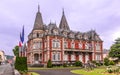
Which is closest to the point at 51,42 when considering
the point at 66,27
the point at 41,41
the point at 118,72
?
the point at 41,41

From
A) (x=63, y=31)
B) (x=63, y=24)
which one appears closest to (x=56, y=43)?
(x=63, y=31)

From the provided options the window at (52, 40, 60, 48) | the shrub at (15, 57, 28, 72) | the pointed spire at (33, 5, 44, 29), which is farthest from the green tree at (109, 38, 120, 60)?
the shrub at (15, 57, 28, 72)

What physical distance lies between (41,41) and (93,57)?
19.5m

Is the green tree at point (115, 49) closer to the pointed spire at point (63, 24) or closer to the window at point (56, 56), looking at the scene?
the window at point (56, 56)

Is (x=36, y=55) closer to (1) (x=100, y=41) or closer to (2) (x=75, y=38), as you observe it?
(2) (x=75, y=38)

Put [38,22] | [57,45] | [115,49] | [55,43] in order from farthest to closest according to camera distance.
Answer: [38,22] < [57,45] < [55,43] < [115,49]

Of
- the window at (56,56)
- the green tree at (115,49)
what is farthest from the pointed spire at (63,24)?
the green tree at (115,49)

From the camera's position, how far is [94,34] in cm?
7988

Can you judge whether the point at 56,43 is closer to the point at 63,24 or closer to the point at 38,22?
the point at 38,22

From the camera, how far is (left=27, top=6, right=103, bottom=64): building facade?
217ft

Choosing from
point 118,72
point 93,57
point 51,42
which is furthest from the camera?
point 93,57

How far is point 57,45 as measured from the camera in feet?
220

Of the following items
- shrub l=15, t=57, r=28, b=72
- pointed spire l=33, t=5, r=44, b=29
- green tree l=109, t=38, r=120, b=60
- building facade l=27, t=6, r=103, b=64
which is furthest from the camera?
pointed spire l=33, t=5, r=44, b=29

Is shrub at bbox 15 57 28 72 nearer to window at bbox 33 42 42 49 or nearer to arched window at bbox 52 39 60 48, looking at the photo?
arched window at bbox 52 39 60 48
